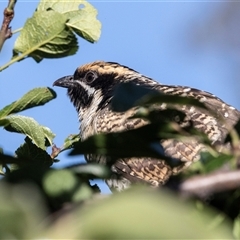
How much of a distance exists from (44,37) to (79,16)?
1.23ft

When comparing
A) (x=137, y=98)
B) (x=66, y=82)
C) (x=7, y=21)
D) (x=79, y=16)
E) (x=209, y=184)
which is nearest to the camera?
(x=209, y=184)

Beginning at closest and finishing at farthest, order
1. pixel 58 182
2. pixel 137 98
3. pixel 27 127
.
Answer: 1. pixel 58 182
2. pixel 137 98
3. pixel 27 127

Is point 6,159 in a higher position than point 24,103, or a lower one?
higher

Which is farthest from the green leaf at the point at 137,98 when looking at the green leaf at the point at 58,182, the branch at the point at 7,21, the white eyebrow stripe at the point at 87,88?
the white eyebrow stripe at the point at 87,88

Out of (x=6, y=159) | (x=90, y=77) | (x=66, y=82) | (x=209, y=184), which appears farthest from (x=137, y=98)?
(x=90, y=77)

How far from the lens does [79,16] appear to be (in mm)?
2582

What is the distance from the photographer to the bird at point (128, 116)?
16.1 ft

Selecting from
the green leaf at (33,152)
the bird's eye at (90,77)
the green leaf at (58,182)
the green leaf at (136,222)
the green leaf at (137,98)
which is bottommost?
the bird's eye at (90,77)

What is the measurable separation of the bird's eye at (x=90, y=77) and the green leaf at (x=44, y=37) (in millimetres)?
5013

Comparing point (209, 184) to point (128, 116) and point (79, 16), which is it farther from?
point (128, 116)

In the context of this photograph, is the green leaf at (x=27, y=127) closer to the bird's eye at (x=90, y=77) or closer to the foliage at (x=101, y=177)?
the foliage at (x=101, y=177)

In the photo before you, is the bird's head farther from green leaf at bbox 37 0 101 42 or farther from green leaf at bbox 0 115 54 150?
green leaf at bbox 37 0 101 42

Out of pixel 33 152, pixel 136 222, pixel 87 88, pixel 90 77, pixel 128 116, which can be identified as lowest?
pixel 87 88

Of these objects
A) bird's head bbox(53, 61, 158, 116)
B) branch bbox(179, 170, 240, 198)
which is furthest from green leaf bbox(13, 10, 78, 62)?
bird's head bbox(53, 61, 158, 116)
